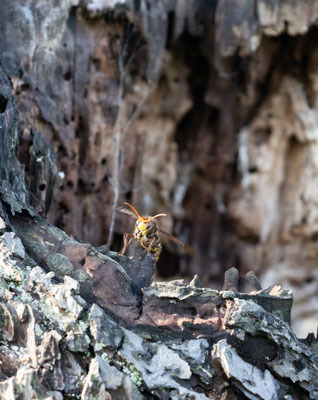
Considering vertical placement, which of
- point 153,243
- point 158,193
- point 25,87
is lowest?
point 153,243

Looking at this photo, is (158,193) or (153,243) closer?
(153,243)

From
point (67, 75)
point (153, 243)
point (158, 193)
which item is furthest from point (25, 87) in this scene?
point (158, 193)

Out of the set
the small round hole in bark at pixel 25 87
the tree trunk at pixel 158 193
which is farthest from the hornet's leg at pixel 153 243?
the small round hole in bark at pixel 25 87

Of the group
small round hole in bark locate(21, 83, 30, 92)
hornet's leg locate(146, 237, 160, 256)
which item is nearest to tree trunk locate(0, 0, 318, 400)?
small round hole in bark locate(21, 83, 30, 92)

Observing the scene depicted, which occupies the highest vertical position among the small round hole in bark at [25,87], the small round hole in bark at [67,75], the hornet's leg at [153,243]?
the small round hole in bark at [67,75]

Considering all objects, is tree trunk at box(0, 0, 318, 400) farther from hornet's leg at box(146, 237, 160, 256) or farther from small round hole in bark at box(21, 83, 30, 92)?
hornet's leg at box(146, 237, 160, 256)

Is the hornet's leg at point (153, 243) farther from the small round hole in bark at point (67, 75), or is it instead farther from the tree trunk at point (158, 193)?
the small round hole in bark at point (67, 75)

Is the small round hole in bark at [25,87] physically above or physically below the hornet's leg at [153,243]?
above

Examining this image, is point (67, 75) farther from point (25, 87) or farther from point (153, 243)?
point (153, 243)

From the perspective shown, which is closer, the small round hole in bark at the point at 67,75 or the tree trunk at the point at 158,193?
the tree trunk at the point at 158,193

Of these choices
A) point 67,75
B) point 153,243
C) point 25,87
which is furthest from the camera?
point 67,75
